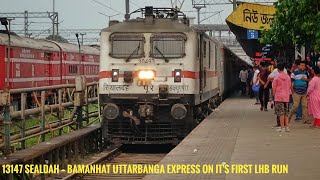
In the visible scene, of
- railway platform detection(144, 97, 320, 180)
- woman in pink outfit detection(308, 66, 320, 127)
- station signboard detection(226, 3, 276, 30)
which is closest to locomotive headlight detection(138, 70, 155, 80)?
railway platform detection(144, 97, 320, 180)

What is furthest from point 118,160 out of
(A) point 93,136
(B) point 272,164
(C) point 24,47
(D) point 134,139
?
(C) point 24,47

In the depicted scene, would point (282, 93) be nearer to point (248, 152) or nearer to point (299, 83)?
point (299, 83)

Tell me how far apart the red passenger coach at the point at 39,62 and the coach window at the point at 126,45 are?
5.34 metres

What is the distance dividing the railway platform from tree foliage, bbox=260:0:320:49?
2366mm

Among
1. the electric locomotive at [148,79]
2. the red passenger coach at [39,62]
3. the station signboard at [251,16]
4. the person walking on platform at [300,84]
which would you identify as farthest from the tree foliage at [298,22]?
the red passenger coach at [39,62]

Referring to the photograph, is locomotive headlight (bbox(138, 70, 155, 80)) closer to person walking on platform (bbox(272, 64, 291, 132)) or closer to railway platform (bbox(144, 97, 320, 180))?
railway platform (bbox(144, 97, 320, 180))

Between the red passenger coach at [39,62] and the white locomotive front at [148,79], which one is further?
the red passenger coach at [39,62]

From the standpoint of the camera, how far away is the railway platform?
8312 mm

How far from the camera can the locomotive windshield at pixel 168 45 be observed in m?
13.9

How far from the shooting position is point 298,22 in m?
13.8

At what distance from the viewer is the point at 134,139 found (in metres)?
14.0

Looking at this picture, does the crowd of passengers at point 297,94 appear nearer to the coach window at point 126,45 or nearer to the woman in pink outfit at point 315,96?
the woman in pink outfit at point 315,96

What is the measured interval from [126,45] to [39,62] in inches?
515

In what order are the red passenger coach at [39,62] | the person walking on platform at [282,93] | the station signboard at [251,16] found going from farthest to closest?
the station signboard at [251,16]
the red passenger coach at [39,62]
the person walking on platform at [282,93]
